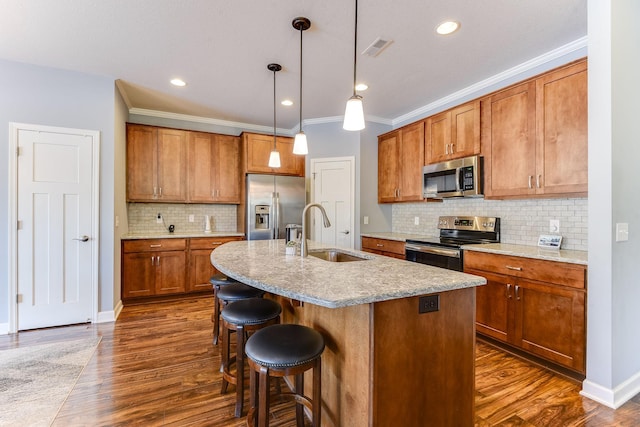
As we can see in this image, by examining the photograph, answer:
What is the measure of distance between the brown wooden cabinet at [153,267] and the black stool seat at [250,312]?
257 centimetres

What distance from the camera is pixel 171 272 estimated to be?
4.06m

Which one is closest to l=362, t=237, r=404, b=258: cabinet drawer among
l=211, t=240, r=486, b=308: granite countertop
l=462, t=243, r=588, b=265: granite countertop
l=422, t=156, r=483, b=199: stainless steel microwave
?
l=422, t=156, r=483, b=199: stainless steel microwave

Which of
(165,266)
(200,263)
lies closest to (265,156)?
(200,263)

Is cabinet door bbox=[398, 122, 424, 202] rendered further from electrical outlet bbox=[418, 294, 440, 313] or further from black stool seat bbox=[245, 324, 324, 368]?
black stool seat bbox=[245, 324, 324, 368]

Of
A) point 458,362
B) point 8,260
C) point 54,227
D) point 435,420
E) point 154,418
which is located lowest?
point 154,418

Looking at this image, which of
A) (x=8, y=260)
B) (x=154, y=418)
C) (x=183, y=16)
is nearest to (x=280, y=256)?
(x=154, y=418)

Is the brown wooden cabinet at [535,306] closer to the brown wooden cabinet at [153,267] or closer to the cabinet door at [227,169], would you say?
the cabinet door at [227,169]

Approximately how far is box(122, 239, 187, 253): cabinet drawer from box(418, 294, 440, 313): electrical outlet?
369 cm

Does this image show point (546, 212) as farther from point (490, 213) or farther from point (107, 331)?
point (107, 331)

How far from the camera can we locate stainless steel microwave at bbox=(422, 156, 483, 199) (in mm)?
3121

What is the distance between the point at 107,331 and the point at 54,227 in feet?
4.09

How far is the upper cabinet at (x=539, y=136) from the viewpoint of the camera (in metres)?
2.34

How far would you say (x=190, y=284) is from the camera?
13.7ft

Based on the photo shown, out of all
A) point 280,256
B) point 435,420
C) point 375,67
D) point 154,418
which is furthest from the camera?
point 375,67
